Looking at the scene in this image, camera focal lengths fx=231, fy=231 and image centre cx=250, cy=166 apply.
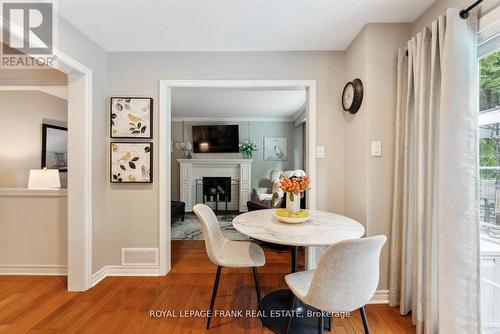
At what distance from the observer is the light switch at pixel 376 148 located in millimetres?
1947

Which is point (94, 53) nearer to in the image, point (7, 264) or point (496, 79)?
point (7, 264)

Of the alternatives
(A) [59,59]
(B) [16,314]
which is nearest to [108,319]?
(B) [16,314]

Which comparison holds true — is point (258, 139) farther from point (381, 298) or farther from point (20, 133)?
point (381, 298)

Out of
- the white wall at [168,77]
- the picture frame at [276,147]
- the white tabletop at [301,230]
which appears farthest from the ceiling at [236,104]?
the white tabletop at [301,230]

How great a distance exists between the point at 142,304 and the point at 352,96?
8.56 ft

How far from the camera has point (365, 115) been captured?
1.98 metres

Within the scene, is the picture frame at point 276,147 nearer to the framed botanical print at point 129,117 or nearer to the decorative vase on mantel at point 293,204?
the framed botanical print at point 129,117

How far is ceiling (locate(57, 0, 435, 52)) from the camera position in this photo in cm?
173

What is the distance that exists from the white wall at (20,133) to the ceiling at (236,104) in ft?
5.57

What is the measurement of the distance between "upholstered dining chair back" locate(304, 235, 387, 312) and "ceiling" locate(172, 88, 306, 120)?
9.44 feet

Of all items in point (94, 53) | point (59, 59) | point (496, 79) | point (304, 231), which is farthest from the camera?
point (94, 53)

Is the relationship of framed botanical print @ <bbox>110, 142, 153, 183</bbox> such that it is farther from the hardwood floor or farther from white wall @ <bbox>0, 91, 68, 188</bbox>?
white wall @ <bbox>0, 91, 68, 188</bbox>

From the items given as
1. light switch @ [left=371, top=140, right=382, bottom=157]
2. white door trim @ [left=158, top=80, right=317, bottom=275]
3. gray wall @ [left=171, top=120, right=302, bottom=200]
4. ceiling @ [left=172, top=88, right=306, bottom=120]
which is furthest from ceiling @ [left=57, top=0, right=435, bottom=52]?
gray wall @ [left=171, top=120, right=302, bottom=200]

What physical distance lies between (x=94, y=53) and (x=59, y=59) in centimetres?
45
